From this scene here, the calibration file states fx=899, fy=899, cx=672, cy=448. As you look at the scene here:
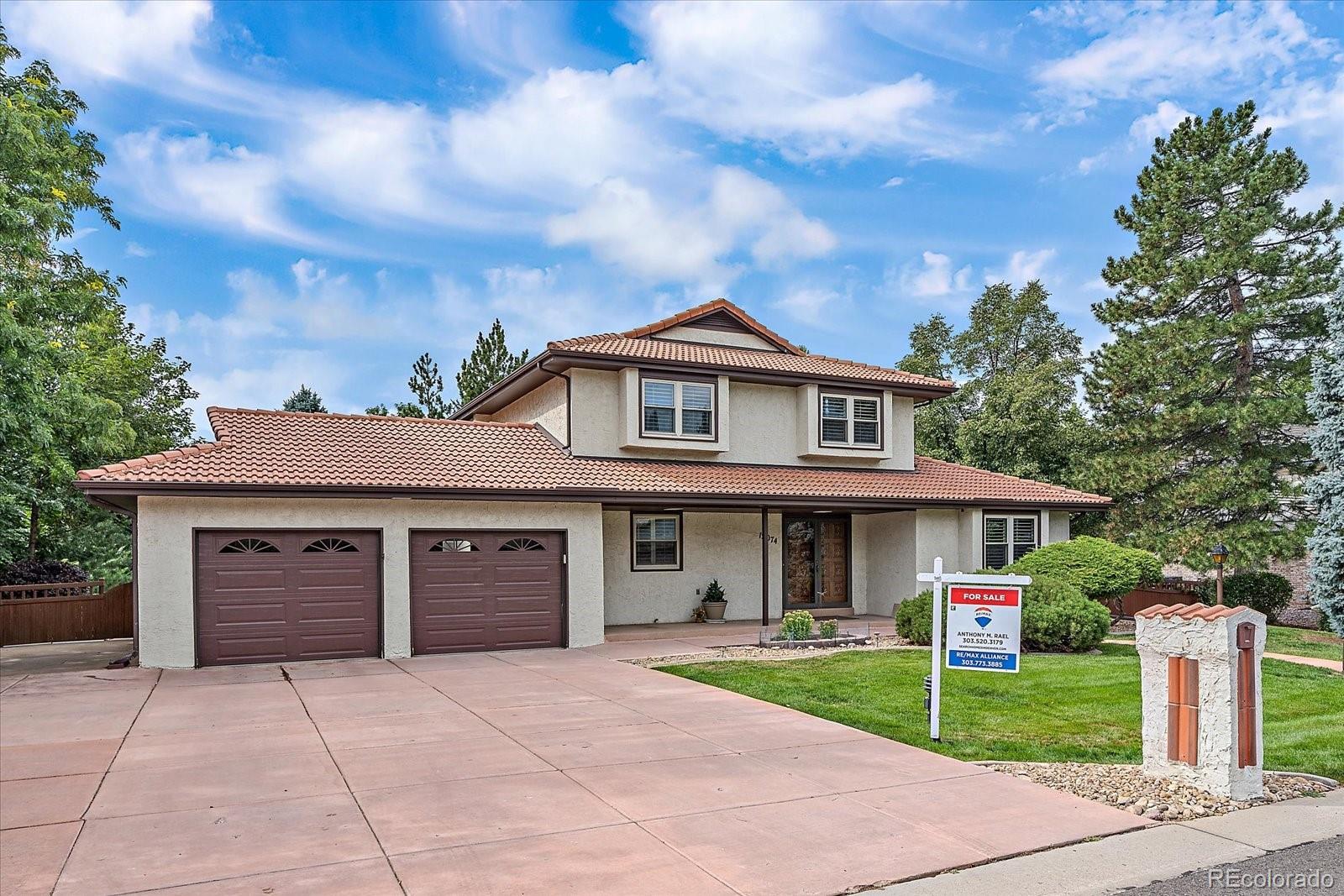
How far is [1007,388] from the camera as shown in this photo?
98.4 feet

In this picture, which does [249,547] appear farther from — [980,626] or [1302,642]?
[1302,642]

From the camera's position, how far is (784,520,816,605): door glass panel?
72.8 feet

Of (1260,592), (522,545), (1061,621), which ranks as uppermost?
(522,545)

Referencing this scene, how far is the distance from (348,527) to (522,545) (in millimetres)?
3044

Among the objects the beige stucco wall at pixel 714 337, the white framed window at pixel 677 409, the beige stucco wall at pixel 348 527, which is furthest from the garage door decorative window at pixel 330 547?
the beige stucco wall at pixel 714 337

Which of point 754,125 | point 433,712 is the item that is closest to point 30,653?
point 433,712

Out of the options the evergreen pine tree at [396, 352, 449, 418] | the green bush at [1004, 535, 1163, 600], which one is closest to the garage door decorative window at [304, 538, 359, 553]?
the green bush at [1004, 535, 1163, 600]

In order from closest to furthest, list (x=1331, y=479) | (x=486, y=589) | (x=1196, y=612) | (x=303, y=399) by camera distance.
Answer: (x=1196, y=612)
(x=1331, y=479)
(x=486, y=589)
(x=303, y=399)

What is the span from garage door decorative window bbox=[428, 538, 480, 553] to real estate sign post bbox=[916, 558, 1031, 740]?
939 cm

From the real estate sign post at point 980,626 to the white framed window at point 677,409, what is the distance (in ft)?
35.8

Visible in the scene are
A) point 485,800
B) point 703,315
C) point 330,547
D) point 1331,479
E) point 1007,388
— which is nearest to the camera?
point 485,800

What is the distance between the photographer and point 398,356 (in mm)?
41250

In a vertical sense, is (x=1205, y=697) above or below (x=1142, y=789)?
above

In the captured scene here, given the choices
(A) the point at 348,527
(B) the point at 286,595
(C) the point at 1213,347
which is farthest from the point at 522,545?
(C) the point at 1213,347
